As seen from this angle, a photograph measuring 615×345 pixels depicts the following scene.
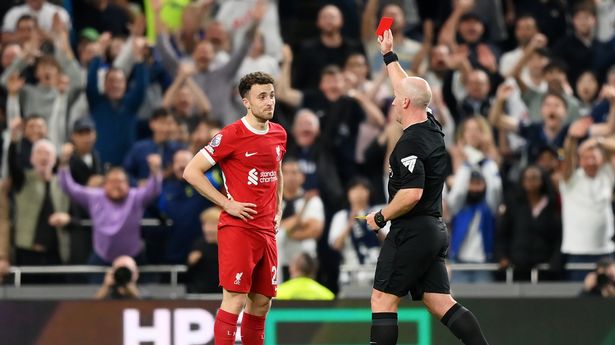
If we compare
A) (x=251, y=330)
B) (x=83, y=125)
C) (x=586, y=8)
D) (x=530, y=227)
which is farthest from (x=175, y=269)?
(x=586, y=8)

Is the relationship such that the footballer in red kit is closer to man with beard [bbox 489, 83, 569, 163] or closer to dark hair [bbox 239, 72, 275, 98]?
dark hair [bbox 239, 72, 275, 98]

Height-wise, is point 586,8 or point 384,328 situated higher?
point 586,8

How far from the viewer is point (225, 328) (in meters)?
10.1

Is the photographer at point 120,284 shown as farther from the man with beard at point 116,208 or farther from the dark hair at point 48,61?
the dark hair at point 48,61

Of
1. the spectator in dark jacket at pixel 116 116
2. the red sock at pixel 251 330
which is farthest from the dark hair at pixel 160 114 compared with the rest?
the red sock at pixel 251 330

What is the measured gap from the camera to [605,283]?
13.3m

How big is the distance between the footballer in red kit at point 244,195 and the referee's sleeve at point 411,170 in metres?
1.08

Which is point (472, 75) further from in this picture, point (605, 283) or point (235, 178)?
point (235, 178)

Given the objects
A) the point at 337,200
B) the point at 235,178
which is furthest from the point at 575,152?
the point at 235,178

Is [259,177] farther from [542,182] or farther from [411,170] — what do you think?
[542,182]

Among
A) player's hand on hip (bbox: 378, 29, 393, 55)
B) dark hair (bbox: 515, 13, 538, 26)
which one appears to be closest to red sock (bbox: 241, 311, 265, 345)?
player's hand on hip (bbox: 378, 29, 393, 55)

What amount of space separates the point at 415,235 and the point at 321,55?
7.72m

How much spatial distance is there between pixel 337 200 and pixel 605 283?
3.30 m

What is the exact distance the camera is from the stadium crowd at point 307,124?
1474cm
